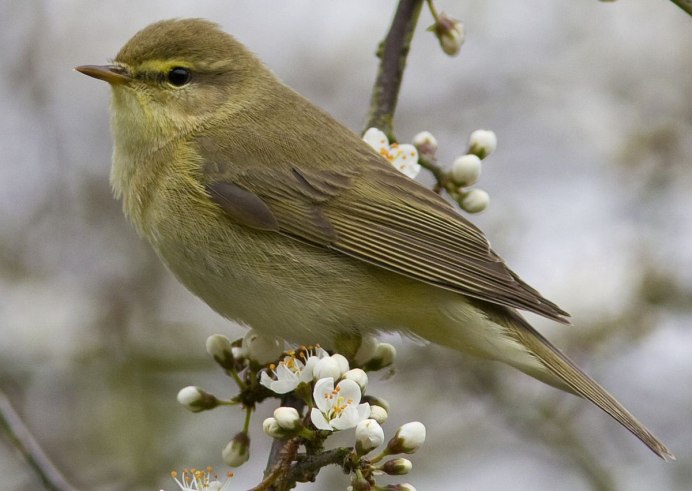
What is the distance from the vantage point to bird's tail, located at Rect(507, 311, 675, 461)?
3682 millimetres

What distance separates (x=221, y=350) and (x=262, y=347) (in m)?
0.24

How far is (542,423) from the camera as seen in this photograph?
4973 millimetres

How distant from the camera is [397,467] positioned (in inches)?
115

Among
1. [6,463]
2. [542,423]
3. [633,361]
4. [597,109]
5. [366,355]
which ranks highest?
[597,109]

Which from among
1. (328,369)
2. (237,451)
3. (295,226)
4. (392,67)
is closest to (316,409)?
(328,369)

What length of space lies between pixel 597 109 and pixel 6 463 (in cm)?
462

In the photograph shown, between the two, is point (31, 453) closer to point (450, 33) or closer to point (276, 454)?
point (276, 454)

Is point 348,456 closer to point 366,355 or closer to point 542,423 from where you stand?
point 366,355

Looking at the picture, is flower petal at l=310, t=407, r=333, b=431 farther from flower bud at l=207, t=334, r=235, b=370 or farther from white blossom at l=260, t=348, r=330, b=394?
flower bud at l=207, t=334, r=235, b=370

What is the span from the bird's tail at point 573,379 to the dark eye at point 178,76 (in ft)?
5.79

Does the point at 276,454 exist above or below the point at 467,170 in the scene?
below

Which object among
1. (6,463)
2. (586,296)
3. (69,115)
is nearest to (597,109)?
(586,296)

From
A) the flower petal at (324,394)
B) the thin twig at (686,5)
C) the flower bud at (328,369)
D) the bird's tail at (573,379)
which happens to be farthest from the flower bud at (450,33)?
the flower petal at (324,394)

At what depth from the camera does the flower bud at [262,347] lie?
12.2 ft
